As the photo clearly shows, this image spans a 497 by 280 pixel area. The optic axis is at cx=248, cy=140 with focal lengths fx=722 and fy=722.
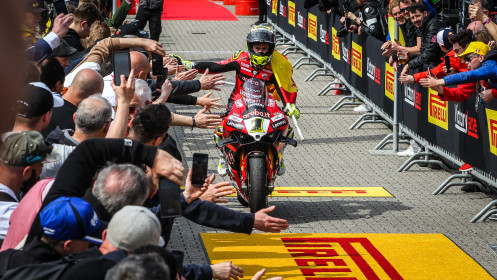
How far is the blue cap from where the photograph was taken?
328cm

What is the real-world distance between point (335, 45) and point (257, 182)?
9.19m

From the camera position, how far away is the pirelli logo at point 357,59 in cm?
1495

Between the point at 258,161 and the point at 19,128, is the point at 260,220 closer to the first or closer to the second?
the point at 19,128

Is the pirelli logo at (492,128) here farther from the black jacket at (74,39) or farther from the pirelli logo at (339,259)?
the black jacket at (74,39)

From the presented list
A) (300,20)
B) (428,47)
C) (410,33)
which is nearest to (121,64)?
(428,47)

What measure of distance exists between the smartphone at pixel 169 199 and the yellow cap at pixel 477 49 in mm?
6629

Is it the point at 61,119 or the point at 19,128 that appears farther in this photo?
the point at 61,119

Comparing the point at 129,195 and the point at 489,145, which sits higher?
the point at 129,195

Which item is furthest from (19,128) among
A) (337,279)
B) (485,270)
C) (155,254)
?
(485,270)

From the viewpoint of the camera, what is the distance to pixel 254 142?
28.9ft

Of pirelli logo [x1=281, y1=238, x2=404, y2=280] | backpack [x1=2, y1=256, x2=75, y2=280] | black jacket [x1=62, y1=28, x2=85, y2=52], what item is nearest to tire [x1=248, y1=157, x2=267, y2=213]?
pirelli logo [x1=281, y1=238, x2=404, y2=280]

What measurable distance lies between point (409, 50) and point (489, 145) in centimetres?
312

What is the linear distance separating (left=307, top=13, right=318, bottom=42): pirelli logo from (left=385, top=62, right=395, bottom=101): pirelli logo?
622cm

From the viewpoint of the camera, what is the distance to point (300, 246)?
323 inches
